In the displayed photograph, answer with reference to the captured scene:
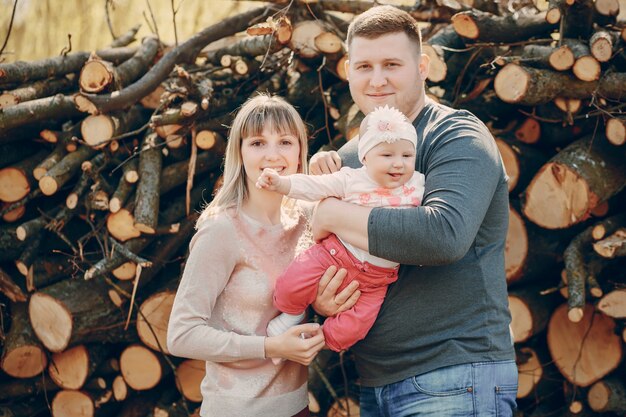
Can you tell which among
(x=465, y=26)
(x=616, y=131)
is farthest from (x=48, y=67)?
(x=616, y=131)

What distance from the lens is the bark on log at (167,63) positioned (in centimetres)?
371

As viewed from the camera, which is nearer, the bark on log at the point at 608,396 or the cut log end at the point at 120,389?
the bark on log at the point at 608,396

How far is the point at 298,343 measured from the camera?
227 cm

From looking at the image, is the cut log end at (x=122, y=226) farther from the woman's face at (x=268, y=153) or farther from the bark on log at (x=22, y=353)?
the woman's face at (x=268, y=153)

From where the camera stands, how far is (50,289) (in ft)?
12.2

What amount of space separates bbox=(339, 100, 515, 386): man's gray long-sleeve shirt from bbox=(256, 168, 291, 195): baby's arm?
0.33m

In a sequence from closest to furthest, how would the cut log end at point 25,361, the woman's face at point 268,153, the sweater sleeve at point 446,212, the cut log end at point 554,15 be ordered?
the sweater sleeve at point 446,212 < the woman's face at point 268,153 < the cut log end at point 554,15 < the cut log end at point 25,361

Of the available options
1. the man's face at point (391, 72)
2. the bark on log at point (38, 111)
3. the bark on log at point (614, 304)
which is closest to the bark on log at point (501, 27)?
the man's face at point (391, 72)

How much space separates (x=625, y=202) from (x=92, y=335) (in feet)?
9.53

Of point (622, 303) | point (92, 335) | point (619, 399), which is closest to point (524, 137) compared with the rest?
point (622, 303)

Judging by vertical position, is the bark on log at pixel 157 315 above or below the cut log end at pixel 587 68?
below

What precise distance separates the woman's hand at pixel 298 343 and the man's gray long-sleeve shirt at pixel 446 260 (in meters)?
0.17

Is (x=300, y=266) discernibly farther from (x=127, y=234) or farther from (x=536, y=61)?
(x=536, y=61)

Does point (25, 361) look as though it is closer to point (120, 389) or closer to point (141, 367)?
point (120, 389)
